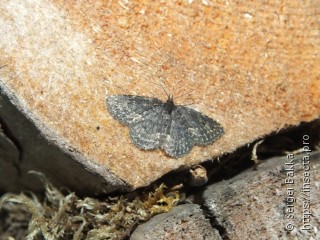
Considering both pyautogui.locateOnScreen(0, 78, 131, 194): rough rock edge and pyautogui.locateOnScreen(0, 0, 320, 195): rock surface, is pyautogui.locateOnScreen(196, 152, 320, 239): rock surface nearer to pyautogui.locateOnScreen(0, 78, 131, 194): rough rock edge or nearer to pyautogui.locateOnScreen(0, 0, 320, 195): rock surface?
pyautogui.locateOnScreen(0, 0, 320, 195): rock surface

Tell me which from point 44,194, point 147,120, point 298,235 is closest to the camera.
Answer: point 298,235

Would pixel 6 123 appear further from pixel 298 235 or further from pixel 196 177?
pixel 298 235

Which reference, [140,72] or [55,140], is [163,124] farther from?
[55,140]

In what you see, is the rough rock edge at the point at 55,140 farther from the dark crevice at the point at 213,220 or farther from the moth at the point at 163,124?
the dark crevice at the point at 213,220

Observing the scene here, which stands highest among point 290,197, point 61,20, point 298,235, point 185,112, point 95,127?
point 61,20

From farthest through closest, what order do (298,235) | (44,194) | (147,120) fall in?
(44,194)
(147,120)
(298,235)

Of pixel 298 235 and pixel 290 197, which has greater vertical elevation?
pixel 290 197

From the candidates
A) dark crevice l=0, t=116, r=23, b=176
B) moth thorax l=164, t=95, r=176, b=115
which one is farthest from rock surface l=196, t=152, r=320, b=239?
dark crevice l=0, t=116, r=23, b=176

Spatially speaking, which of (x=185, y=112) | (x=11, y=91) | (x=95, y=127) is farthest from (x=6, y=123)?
(x=185, y=112)

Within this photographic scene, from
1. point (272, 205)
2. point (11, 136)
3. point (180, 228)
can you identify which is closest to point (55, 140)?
point (11, 136)
